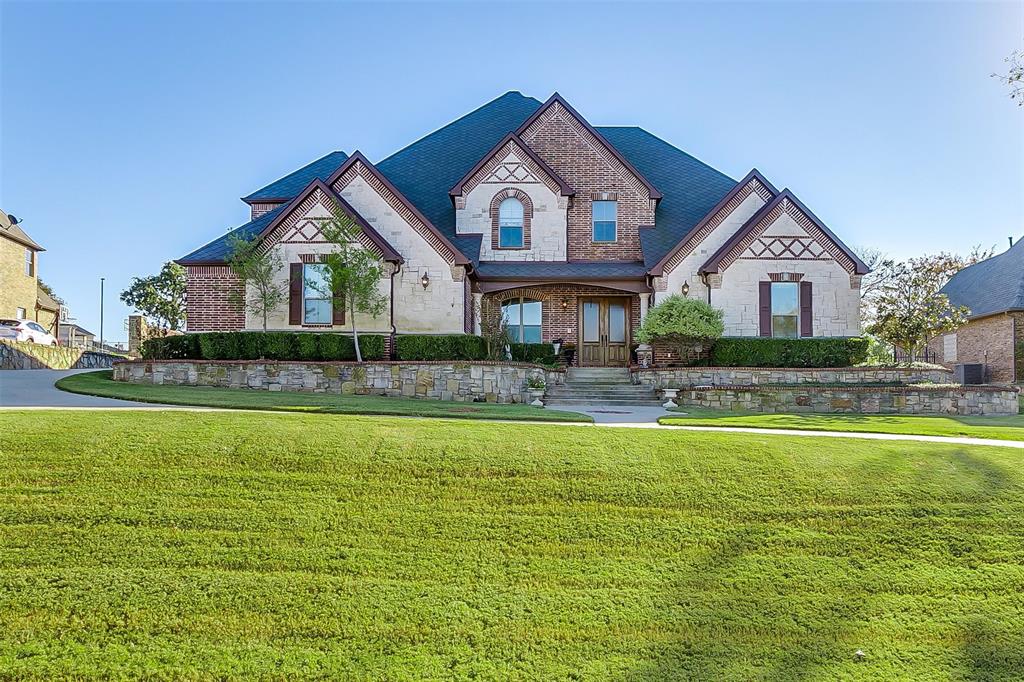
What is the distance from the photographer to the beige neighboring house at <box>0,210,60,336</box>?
117ft

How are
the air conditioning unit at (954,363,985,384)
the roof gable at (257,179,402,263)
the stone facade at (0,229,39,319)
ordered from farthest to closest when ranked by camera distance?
the stone facade at (0,229,39,319) → the air conditioning unit at (954,363,985,384) → the roof gable at (257,179,402,263)

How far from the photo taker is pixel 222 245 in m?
20.2

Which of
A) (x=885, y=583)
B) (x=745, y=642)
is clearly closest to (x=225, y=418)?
(x=745, y=642)

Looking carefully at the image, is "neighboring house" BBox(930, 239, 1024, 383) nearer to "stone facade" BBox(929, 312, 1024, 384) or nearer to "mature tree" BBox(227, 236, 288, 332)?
"stone facade" BBox(929, 312, 1024, 384)

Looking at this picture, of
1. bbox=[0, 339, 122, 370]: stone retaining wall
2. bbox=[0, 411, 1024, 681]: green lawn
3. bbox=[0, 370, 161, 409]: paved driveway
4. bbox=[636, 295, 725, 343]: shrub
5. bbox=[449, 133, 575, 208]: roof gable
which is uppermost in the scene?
bbox=[449, 133, 575, 208]: roof gable

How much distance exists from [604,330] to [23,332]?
22.5 m

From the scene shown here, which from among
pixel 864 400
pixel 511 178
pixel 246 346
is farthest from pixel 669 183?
pixel 246 346

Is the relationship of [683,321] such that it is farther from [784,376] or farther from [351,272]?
[351,272]

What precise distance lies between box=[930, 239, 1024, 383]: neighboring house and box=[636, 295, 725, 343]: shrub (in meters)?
15.1

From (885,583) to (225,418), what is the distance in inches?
296

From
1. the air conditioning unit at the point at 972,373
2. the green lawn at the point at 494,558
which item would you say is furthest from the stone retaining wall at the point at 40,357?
the air conditioning unit at the point at 972,373

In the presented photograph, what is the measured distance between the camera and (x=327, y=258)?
18.0m

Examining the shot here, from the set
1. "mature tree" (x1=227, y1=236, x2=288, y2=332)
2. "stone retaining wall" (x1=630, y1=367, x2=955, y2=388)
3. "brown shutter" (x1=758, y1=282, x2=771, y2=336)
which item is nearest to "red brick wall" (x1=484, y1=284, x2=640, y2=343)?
"brown shutter" (x1=758, y1=282, x2=771, y2=336)

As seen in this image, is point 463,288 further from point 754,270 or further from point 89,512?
point 89,512
